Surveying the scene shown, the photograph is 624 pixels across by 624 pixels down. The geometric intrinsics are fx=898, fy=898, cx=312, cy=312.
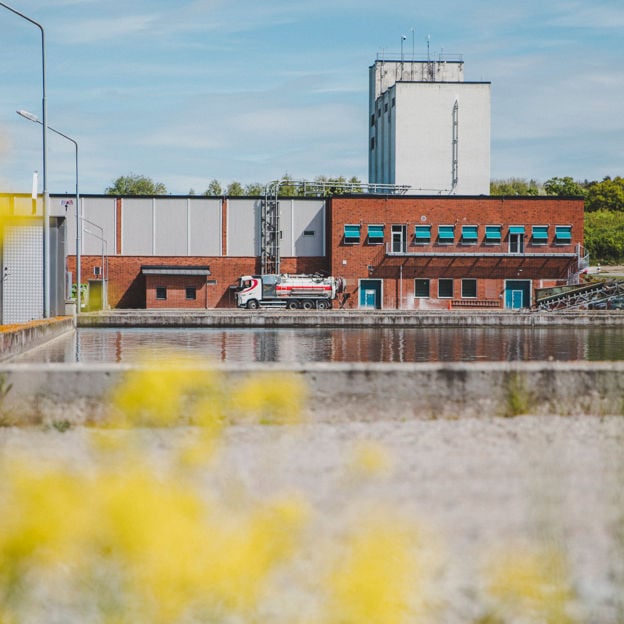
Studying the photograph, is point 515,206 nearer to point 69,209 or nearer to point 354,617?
point 69,209

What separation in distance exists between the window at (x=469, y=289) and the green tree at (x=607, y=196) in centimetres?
6182

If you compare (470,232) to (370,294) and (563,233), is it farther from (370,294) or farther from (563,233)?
(370,294)

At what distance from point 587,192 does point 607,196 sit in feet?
20.9

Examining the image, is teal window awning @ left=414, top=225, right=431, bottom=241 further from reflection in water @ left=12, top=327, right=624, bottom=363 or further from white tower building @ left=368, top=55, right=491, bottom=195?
reflection in water @ left=12, top=327, right=624, bottom=363

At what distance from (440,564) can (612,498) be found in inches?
99.0

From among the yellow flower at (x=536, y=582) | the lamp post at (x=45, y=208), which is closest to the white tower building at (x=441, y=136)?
the lamp post at (x=45, y=208)

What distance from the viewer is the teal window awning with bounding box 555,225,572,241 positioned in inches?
2298

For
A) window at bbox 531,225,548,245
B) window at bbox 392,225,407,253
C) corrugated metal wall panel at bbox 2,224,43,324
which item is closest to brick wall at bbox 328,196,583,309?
window at bbox 392,225,407,253

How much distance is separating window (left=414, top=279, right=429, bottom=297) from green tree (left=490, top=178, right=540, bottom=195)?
58.9 metres

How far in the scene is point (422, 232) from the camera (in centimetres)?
5800

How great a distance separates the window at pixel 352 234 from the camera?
57.9m

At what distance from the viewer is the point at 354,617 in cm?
139

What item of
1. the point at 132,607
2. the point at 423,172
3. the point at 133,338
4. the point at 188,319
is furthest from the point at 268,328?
the point at 423,172

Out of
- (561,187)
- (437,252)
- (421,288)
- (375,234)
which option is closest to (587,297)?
(437,252)
